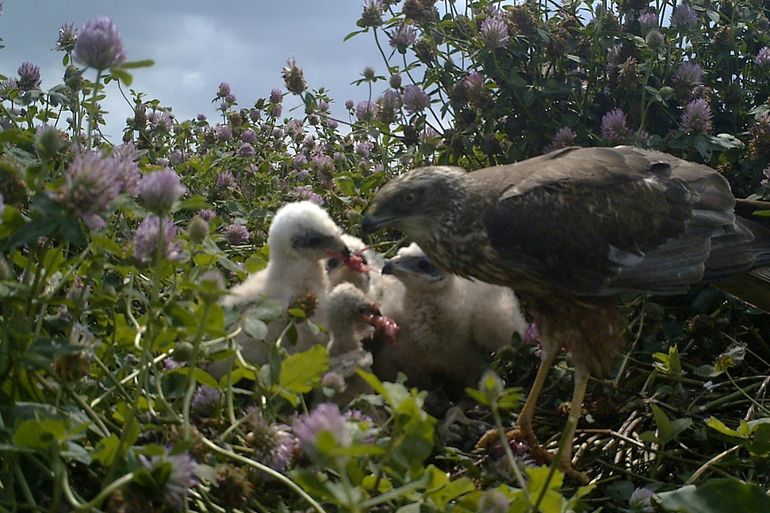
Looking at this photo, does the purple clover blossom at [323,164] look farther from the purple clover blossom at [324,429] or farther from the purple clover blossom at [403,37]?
the purple clover blossom at [324,429]

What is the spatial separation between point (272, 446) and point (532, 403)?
142 centimetres

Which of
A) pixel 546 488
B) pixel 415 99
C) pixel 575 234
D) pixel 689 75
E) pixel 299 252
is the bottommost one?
pixel 546 488

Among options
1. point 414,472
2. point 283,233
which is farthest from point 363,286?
point 414,472

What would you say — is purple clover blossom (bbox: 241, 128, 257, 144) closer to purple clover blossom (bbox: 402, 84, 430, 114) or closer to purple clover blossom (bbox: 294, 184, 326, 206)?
purple clover blossom (bbox: 294, 184, 326, 206)

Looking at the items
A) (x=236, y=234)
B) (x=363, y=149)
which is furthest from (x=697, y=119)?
(x=363, y=149)

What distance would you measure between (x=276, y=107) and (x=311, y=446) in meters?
6.00

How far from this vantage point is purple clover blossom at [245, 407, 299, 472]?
5.32 ft

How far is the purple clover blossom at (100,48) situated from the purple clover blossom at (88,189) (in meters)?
0.32

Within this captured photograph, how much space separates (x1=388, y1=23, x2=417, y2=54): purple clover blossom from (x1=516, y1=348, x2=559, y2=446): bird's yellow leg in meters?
2.31

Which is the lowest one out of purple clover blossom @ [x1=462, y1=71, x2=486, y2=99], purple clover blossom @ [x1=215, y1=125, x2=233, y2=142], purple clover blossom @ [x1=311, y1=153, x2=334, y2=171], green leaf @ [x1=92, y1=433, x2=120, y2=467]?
green leaf @ [x1=92, y1=433, x2=120, y2=467]

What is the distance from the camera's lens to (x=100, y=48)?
5.27 feet

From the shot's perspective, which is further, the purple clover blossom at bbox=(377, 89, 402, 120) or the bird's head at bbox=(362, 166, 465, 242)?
the purple clover blossom at bbox=(377, 89, 402, 120)

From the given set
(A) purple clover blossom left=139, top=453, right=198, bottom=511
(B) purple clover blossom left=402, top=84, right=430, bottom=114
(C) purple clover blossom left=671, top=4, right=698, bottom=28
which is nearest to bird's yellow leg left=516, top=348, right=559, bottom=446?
(A) purple clover blossom left=139, top=453, right=198, bottom=511

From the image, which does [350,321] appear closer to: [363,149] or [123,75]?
[123,75]
